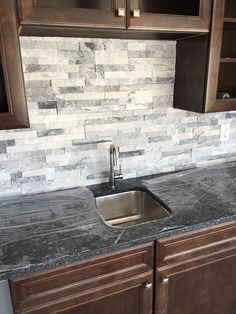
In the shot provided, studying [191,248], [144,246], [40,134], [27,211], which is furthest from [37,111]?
[191,248]

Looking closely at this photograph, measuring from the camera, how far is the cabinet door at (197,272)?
1.22 meters

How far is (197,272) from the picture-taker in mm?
1295

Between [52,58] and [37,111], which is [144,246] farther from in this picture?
[52,58]

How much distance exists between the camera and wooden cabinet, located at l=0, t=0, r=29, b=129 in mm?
990

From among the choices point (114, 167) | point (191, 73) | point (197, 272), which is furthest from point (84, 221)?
point (191, 73)

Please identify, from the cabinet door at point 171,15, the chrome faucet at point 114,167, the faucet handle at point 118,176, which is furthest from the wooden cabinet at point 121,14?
the faucet handle at point 118,176

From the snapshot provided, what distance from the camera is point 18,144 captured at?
1443mm

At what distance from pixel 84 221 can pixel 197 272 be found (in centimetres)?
61

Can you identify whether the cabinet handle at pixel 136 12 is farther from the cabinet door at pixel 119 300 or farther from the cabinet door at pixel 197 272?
the cabinet door at pixel 119 300

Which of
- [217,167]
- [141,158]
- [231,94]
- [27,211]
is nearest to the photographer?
[27,211]

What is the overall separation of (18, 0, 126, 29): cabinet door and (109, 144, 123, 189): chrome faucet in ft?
2.22

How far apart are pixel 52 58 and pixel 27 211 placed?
2.64 feet

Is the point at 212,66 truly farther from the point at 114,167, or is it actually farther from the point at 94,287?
the point at 94,287

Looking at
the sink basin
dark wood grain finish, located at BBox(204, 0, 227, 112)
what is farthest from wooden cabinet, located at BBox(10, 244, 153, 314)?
dark wood grain finish, located at BBox(204, 0, 227, 112)
